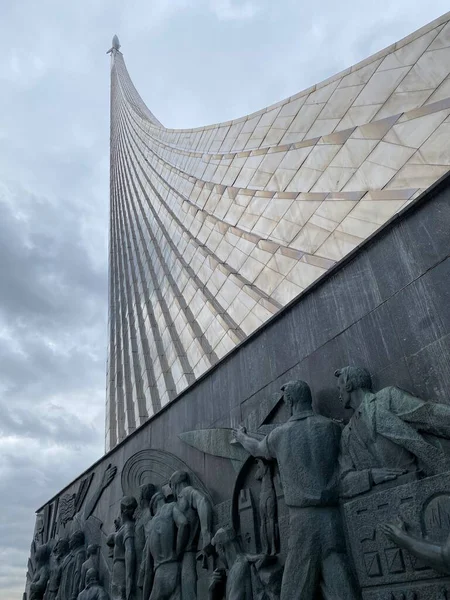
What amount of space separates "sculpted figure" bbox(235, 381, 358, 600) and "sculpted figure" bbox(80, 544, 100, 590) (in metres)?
4.25

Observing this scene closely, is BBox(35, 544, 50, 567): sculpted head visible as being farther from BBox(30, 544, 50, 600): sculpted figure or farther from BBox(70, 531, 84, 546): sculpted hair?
BBox(70, 531, 84, 546): sculpted hair

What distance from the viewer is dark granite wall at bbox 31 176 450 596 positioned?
126 inches

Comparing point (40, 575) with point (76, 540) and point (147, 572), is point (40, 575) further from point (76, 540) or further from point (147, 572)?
point (147, 572)

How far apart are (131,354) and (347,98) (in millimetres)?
10363

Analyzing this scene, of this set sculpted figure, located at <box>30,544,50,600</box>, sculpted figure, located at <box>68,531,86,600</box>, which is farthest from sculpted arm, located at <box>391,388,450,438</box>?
sculpted figure, located at <box>30,544,50,600</box>

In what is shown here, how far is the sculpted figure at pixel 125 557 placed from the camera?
17.7 ft

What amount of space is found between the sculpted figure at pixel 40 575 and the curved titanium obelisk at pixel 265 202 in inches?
152

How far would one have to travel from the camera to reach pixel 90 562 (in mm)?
6520

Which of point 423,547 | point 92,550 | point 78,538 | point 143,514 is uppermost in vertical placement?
point 78,538

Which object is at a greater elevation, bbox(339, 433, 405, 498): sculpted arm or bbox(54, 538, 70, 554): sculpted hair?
bbox(54, 538, 70, 554): sculpted hair

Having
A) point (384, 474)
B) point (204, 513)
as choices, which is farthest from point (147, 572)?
point (384, 474)

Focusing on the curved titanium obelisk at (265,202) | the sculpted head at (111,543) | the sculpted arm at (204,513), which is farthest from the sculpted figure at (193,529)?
the curved titanium obelisk at (265,202)

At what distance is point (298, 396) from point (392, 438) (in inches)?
33.7

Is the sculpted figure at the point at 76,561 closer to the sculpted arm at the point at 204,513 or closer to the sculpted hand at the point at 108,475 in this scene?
the sculpted hand at the point at 108,475
